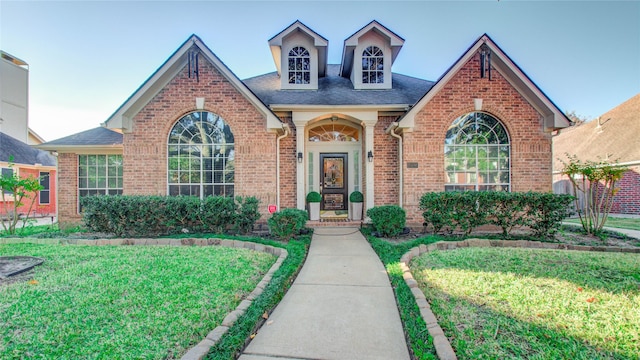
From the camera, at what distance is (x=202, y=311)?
2967mm

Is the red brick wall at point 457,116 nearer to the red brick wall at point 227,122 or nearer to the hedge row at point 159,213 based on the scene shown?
the red brick wall at point 227,122

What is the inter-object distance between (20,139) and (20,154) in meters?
6.69

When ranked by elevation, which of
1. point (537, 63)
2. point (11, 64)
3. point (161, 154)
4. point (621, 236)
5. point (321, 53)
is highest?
point (11, 64)

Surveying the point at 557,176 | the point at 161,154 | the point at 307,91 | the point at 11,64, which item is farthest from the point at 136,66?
the point at 557,176

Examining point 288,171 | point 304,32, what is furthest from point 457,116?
point 304,32

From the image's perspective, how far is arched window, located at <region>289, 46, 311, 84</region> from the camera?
32.8ft

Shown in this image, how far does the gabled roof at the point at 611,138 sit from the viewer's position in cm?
1412

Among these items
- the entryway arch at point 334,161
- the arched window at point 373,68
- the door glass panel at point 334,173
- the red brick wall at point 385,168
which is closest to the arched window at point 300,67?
the entryway arch at point 334,161

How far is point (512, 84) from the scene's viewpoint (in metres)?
8.29

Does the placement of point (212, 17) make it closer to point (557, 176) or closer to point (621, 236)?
point (621, 236)

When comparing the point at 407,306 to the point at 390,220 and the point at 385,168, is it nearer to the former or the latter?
the point at 390,220

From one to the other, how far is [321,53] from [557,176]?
57.2 ft

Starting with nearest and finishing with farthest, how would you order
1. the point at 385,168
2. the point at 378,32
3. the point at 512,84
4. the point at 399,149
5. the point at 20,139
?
1. the point at 512,84
2. the point at 399,149
3. the point at 385,168
4. the point at 378,32
5. the point at 20,139

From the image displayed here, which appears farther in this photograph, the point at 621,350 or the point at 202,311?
the point at 202,311
